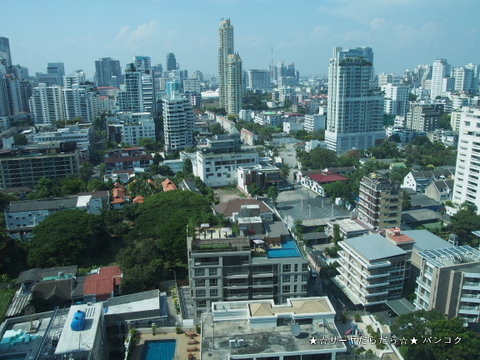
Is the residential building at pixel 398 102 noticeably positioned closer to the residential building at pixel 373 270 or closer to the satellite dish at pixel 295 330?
the residential building at pixel 373 270

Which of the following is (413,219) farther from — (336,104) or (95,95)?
(95,95)

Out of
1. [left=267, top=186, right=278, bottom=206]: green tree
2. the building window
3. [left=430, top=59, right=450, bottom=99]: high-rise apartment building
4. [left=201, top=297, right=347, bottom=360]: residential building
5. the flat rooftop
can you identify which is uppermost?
[left=430, top=59, right=450, bottom=99]: high-rise apartment building

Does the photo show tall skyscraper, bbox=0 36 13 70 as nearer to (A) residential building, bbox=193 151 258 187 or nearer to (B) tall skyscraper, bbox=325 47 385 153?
(B) tall skyscraper, bbox=325 47 385 153

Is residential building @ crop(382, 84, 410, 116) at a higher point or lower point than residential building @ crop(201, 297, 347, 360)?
higher

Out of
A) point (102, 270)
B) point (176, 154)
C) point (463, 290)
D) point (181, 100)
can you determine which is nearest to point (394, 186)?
point (463, 290)

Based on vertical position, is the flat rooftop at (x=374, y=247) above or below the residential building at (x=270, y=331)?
below

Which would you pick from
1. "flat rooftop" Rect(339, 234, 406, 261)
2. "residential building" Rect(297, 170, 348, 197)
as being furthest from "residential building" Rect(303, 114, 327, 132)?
"flat rooftop" Rect(339, 234, 406, 261)

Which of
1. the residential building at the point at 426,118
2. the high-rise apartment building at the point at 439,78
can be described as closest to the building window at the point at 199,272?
the residential building at the point at 426,118
